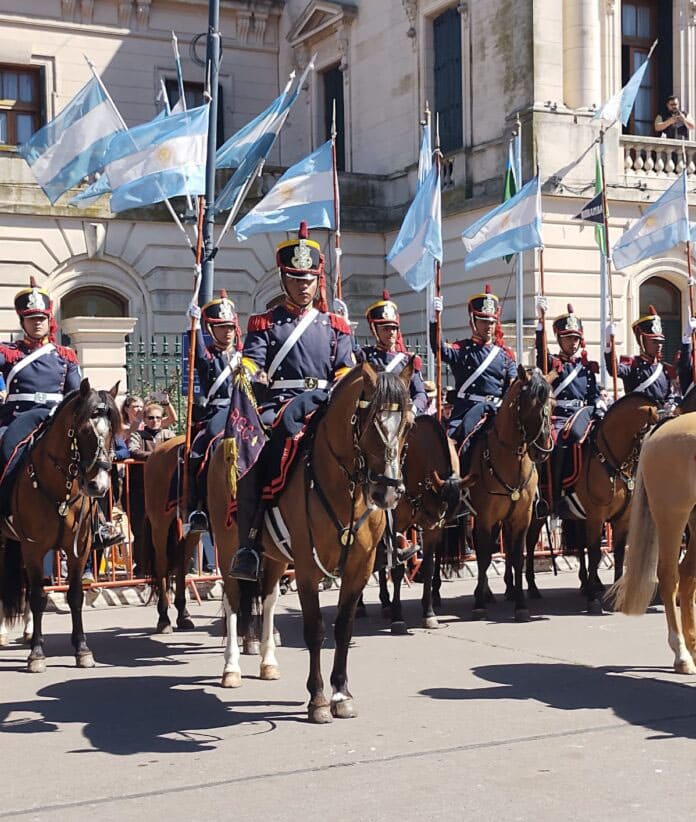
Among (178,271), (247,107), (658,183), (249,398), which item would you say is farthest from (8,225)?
(249,398)

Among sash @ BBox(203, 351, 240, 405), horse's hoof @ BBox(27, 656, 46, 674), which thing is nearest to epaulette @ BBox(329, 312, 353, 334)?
sash @ BBox(203, 351, 240, 405)

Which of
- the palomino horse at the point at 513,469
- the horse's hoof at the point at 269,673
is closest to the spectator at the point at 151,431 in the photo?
the palomino horse at the point at 513,469

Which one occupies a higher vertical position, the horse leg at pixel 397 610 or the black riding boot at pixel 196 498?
the black riding boot at pixel 196 498

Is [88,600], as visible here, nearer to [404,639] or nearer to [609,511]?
[404,639]

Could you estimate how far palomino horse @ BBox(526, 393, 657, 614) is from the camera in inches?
460

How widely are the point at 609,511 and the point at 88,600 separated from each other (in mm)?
4787

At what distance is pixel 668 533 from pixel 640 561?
0.32m

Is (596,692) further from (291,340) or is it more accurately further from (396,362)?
(396,362)

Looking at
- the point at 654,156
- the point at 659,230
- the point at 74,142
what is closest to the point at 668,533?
the point at 74,142

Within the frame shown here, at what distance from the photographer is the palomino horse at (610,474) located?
11.7 meters

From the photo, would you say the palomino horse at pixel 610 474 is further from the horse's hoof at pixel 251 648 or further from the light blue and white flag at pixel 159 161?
the light blue and white flag at pixel 159 161

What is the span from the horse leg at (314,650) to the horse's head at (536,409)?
3.59m

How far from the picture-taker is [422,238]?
14.1 m

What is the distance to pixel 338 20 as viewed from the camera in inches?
1162
